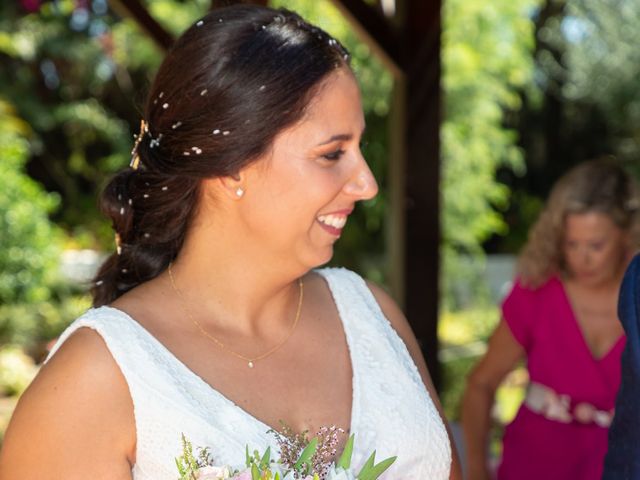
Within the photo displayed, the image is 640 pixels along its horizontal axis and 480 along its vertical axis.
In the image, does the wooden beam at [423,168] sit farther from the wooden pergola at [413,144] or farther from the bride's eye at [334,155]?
the bride's eye at [334,155]

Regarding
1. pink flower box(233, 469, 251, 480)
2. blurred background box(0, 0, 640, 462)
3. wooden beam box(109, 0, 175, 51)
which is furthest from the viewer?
blurred background box(0, 0, 640, 462)

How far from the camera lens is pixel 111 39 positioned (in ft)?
42.4

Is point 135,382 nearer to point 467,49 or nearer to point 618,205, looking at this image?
point 618,205

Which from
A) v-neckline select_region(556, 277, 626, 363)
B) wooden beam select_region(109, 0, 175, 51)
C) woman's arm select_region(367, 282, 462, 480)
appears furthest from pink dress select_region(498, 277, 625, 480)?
wooden beam select_region(109, 0, 175, 51)

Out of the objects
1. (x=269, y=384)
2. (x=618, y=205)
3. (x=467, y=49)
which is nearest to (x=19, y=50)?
(x=467, y=49)

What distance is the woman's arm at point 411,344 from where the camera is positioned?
224 centimetres

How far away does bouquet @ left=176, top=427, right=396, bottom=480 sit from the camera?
5.27 feet

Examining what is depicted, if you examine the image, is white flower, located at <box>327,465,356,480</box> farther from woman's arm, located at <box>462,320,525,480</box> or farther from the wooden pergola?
the wooden pergola

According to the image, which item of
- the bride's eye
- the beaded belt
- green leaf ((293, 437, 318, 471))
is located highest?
the bride's eye

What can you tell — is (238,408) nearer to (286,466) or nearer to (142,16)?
(286,466)

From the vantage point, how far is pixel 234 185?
6.56ft

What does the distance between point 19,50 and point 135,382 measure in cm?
1225

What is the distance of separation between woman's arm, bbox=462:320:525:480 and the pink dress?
1.7 inches

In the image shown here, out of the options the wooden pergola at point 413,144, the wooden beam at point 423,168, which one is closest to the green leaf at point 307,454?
the wooden pergola at point 413,144
